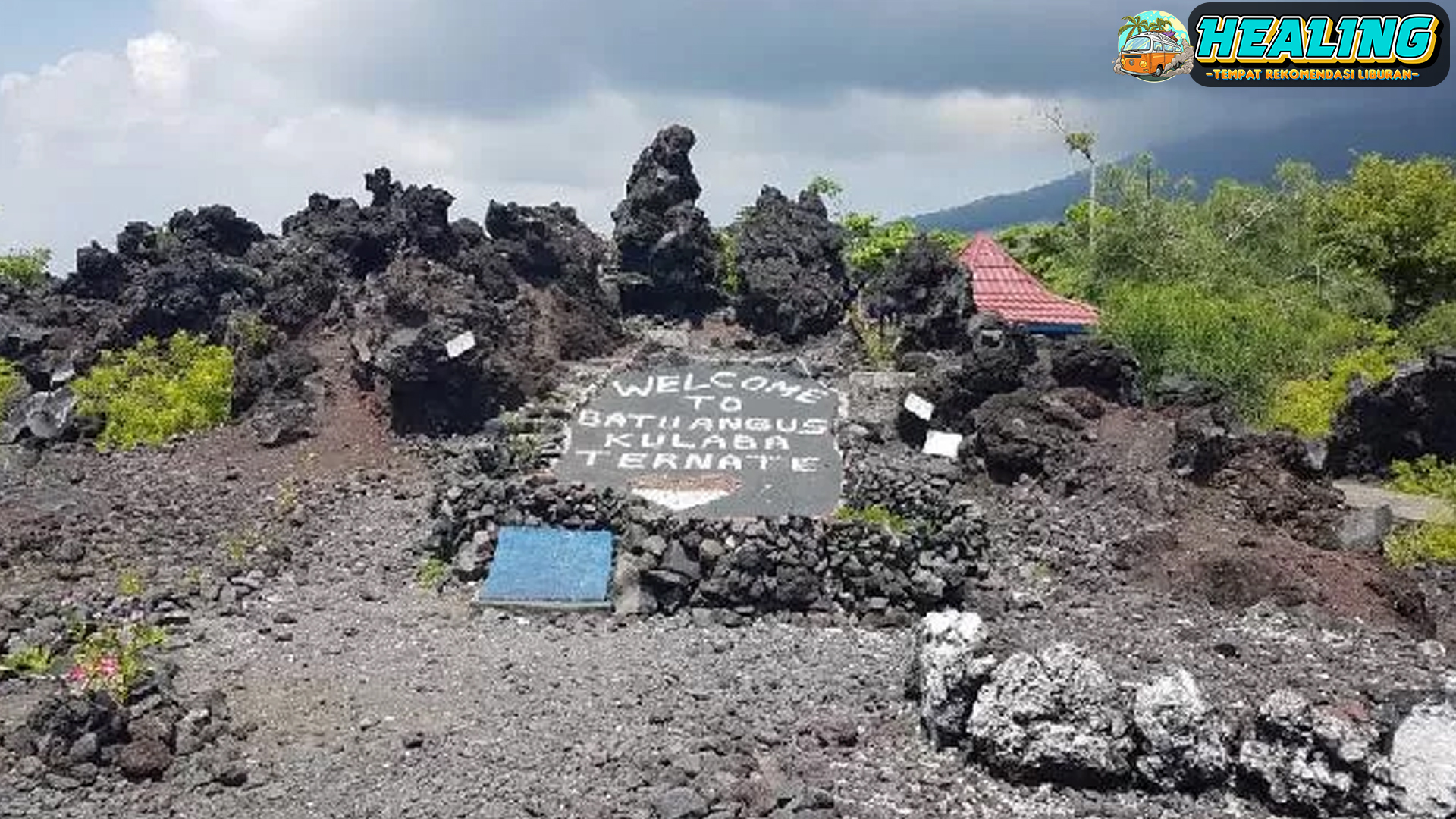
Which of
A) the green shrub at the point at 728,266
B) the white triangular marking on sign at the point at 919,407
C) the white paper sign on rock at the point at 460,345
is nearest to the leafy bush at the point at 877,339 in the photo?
the white triangular marking on sign at the point at 919,407

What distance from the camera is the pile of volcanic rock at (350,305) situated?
20.3m

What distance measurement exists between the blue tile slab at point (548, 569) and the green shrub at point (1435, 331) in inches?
688

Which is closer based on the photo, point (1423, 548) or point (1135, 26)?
point (1423, 548)

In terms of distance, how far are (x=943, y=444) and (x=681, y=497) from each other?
3940 millimetres

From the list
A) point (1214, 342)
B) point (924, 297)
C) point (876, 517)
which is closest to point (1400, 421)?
point (1214, 342)

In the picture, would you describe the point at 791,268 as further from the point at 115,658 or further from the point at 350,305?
the point at 115,658

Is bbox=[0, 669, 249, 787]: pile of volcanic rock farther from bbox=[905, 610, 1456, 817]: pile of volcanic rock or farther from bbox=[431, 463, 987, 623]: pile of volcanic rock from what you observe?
bbox=[905, 610, 1456, 817]: pile of volcanic rock

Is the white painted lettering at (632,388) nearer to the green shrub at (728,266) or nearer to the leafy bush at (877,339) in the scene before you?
the leafy bush at (877,339)

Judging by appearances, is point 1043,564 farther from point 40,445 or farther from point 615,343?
point 40,445

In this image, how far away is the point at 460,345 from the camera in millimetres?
19953

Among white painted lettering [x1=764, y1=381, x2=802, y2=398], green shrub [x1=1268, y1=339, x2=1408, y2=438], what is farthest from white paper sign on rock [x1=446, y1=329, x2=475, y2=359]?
green shrub [x1=1268, y1=339, x2=1408, y2=438]

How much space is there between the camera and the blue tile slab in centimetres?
1423

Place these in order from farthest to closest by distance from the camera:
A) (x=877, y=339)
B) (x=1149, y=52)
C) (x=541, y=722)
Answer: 1. (x=1149, y=52)
2. (x=877, y=339)
3. (x=541, y=722)

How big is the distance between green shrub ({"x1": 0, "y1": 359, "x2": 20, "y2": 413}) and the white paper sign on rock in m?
8.19
